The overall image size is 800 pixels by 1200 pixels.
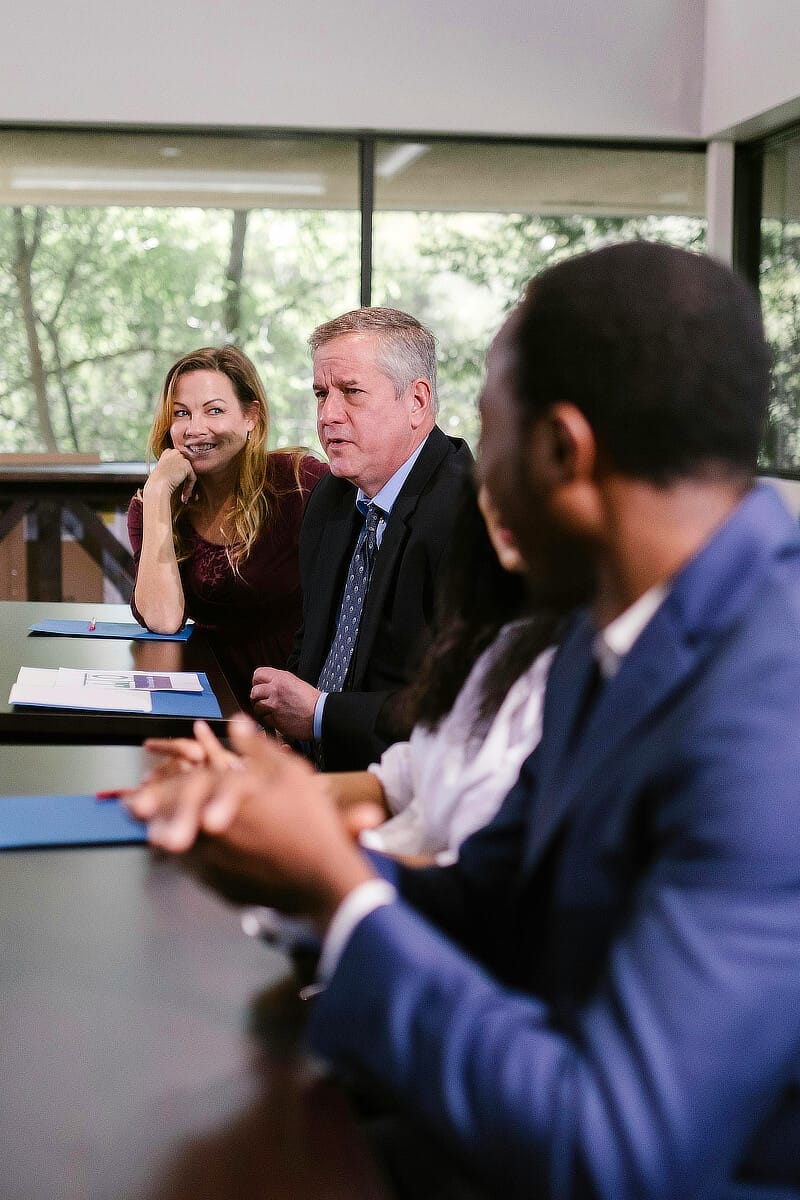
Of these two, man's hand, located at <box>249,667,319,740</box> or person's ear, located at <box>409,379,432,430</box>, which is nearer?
man's hand, located at <box>249,667,319,740</box>

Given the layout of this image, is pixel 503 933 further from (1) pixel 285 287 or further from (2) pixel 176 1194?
(1) pixel 285 287

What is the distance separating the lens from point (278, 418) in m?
6.12

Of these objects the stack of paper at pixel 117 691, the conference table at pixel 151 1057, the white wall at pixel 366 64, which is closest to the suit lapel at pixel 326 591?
the stack of paper at pixel 117 691

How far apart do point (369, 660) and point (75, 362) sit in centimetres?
407

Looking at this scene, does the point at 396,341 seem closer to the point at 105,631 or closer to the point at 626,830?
the point at 105,631

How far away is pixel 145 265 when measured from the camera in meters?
5.91

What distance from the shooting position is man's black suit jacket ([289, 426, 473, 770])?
7.18 ft

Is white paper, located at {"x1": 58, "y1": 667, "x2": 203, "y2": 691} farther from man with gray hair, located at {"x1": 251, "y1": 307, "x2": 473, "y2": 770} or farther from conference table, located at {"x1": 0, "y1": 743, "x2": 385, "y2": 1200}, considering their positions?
conference table, located at {"x1": 0, "y1": 743, "x2": 385, "y2": 1200}

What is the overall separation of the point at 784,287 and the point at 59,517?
3.42 metres

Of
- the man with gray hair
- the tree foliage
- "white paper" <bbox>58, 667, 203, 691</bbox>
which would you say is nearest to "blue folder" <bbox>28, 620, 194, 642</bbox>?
the man with gray hair

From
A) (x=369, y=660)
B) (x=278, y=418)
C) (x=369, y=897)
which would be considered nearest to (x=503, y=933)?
(x=369, y=897)

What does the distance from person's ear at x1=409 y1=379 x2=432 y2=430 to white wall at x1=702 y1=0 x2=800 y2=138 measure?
3385 mm

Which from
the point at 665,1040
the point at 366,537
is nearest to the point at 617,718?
the point at 665,1040

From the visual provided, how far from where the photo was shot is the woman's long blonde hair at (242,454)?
10.1ft
